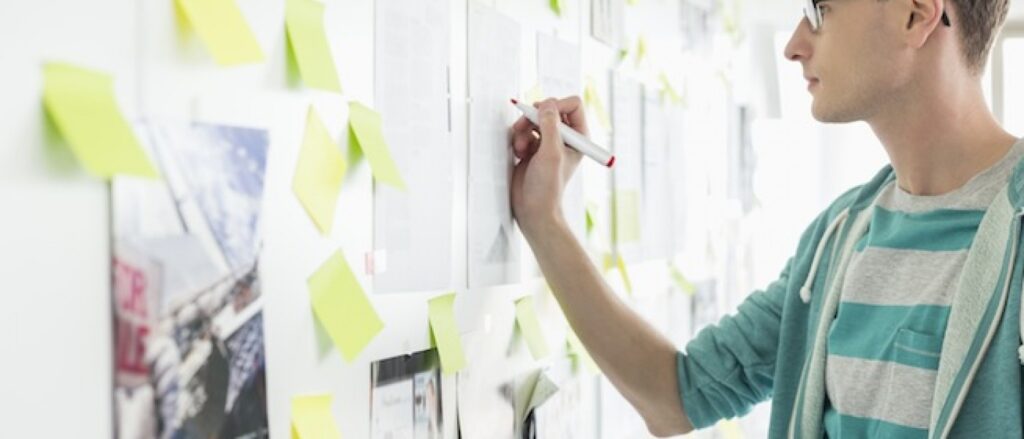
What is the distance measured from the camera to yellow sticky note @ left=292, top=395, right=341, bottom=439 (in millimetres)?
682

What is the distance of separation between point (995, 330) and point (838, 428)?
19cm

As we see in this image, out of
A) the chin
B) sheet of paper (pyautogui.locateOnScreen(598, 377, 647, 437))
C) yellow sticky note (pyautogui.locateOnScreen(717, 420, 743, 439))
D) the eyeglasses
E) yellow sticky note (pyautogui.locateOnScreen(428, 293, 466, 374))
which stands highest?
the eyeglasses

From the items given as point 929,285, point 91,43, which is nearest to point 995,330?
point 929,285

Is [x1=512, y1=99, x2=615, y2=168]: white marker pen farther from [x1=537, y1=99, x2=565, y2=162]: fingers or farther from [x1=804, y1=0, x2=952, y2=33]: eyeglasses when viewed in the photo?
[x1=804, y1=0, x2=952, y2=33]: eyeglasses

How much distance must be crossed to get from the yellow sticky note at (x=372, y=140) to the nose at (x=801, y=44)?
1.61 ft

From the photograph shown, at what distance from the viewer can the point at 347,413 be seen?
74 cm

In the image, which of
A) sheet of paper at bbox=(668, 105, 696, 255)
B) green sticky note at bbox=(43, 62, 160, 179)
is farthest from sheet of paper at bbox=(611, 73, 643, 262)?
green sticky note at bbox=(43, 62, 160, 179)

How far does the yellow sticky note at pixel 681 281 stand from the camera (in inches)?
60.8

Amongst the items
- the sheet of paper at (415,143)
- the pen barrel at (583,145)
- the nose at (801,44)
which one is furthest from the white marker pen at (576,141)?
the nose at (801,44)

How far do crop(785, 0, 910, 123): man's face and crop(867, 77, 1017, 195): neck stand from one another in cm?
2

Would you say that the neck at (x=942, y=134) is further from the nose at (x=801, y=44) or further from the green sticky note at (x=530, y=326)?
the green sticky note at (x=530, y=326)

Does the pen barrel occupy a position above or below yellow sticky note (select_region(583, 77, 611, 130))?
below

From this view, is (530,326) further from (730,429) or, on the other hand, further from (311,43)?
(730,429)

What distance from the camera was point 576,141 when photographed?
3.30 feet
